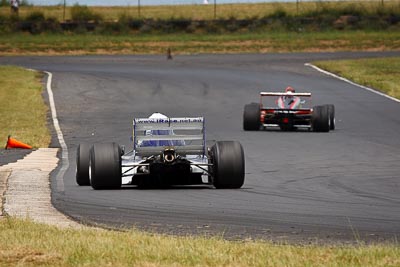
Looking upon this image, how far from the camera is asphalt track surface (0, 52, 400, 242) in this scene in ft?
41.1

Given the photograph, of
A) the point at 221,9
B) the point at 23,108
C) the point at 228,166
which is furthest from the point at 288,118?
the point at 221,9

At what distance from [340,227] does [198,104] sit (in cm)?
2470

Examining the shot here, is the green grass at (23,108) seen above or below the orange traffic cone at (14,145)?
below

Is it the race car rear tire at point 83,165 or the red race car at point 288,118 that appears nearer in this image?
the race car rear tire at point 83,165

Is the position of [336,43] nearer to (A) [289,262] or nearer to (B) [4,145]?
(B) [4,145]

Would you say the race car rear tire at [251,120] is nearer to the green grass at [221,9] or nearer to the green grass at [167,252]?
the green grass at [167,252]

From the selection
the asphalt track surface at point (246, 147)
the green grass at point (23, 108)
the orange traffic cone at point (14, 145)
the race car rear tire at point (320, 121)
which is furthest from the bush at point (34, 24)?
the orange traffic cone at point (14, 145)

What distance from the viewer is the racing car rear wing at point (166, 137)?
16484mm

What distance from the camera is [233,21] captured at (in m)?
70.1

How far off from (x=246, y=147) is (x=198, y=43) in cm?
4007

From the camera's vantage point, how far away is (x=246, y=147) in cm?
2434

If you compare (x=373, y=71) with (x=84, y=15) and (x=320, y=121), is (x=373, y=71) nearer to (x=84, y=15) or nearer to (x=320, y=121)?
(x=320, y=121)

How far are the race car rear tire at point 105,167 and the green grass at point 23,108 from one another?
31.8ft

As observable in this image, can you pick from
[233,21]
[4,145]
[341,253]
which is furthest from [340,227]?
[233,21]
